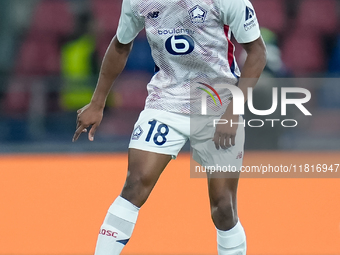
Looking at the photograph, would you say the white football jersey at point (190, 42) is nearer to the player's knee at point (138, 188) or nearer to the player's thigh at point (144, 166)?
the player's thigh at point (144, 166)

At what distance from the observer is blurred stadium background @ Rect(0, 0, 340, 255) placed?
3.27 m

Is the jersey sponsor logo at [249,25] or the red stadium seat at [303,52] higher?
the red stadium seat at [303,52]

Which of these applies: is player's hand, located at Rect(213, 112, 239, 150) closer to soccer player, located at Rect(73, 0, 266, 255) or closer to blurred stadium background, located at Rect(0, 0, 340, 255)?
soccer player, located at Rect(73, 0, 266, 255)

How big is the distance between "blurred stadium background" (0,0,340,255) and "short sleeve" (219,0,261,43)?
1184 millimetres

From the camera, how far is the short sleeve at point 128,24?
8.21ft

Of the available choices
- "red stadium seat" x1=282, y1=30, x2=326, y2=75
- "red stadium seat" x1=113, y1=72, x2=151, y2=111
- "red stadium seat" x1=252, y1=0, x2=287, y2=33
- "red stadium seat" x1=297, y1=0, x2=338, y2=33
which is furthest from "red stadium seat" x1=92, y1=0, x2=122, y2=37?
"red stadium seat" x1=297, y1=0, x2=338, y2=33

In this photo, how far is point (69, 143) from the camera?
654 centimetres

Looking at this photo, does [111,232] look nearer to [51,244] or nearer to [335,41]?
[51,244]

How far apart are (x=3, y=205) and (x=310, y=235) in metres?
1.99

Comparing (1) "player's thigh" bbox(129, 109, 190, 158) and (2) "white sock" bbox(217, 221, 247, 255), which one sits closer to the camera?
(1) "player's thigh" bbox(129, 109, 190, 158)

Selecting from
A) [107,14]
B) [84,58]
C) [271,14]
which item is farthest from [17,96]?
[271,14]

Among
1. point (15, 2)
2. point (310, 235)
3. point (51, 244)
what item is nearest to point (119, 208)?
point (51, 244)

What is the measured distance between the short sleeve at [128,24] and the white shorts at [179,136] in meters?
0.35

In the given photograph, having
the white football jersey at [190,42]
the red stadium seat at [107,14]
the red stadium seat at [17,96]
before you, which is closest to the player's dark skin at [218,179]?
the white football jersey at [190,42]
